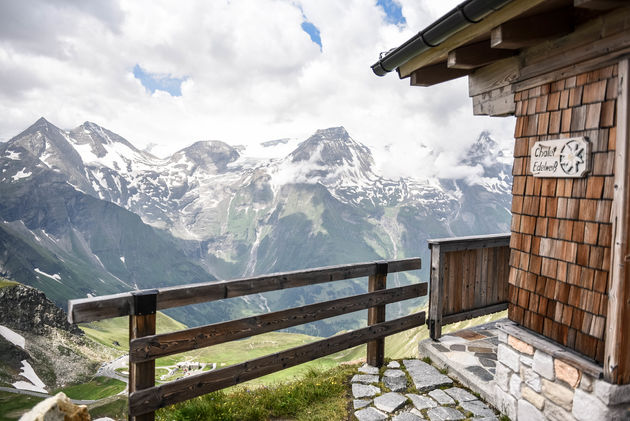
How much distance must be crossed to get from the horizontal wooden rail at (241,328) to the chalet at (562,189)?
1859mm

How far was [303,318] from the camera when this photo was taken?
533cm

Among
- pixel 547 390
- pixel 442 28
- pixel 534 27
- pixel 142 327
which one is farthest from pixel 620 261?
pixel 142 327

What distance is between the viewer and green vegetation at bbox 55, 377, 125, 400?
230ft

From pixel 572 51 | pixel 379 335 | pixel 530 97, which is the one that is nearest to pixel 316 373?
pixel 379 335

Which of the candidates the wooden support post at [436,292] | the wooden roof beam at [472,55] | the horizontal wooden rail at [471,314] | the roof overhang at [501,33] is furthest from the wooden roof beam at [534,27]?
the horizontal wooden rail at [471,314]

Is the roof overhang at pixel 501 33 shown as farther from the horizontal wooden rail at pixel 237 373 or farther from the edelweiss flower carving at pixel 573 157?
the horizontal wooden rail at pixel 237 373

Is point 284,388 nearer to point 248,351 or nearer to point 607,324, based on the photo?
point 607,324

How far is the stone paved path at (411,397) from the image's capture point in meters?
4.78

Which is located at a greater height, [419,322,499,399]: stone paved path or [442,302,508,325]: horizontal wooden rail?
[442,302,508,325]: horizontal wooden rail

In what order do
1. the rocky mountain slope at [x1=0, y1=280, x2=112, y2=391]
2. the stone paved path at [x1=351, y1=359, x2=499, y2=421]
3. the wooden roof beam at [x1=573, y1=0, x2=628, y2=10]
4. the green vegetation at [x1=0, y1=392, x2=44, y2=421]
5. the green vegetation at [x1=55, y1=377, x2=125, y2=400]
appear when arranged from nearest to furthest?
the wooden roof beam at [x1=573, y1=0, x2=628, y2=10]
the stone paved path at [x1=351, y1=359, x2=499, y2=421]
the green vegetation at [x1=0, y1=392, x2=44, y2=421]
the green vegetation at [x1=55, y1=377, x2=125, y2=400]
the rocky mountain slope at [x1=0, y1=280, x2=112, y2=391]

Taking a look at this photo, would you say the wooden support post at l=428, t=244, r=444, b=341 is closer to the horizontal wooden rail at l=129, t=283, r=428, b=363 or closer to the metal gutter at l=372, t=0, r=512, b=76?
the horizontal wooden rail at l=129, t=283, r=428, b=363

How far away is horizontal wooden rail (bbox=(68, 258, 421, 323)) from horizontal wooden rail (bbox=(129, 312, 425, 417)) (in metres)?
0.91

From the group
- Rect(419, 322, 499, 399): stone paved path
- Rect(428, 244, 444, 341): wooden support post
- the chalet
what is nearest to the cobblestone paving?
Rect(419, 322, 499, 399): stone paved path

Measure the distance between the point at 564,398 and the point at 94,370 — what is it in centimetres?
11061
